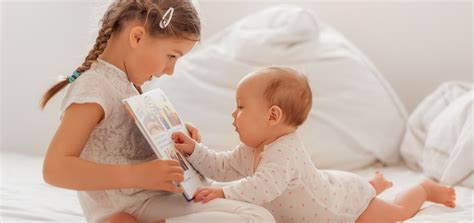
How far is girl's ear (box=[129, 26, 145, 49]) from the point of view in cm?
125

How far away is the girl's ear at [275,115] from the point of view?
1298 mm

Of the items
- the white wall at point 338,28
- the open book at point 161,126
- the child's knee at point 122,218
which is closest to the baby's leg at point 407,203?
the open book at point 161,126

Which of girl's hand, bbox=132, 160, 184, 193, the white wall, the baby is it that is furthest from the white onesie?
the white wall

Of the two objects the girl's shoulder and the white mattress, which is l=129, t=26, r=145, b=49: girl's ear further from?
the white mattress

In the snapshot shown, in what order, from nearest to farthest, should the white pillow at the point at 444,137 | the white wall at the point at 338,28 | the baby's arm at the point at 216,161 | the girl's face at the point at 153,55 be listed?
1. the girl's face at the point at 153,55
2. the baby's arm at the point at 216,161
3. the white pillow at the point at 444,137
4. the white wall at the point at 338,28

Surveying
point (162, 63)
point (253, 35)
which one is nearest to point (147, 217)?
point (162, 63)

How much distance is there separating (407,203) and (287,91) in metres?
0.41

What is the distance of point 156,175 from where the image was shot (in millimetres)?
1175

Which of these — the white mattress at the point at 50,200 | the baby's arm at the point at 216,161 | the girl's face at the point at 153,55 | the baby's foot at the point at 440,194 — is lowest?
the white mattress at the point at 50,200

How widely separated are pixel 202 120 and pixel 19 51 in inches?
33.7

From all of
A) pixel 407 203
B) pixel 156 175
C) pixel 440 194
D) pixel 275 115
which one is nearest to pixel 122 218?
pixel 156 175

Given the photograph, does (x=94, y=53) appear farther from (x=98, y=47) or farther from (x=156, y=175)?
(x=156, y=175)

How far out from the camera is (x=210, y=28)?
8.55 ft

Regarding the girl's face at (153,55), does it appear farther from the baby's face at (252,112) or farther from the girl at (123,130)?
the baby's face at (252,112)
